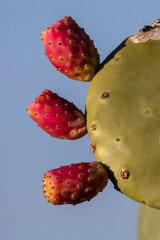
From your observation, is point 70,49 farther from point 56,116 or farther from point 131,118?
point 131,118

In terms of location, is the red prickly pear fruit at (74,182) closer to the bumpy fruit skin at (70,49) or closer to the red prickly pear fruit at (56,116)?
the red prickly pear fruit at (56,116)

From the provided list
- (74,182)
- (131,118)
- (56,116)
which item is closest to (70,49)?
(56,116)

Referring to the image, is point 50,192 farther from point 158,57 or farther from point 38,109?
point 158,57

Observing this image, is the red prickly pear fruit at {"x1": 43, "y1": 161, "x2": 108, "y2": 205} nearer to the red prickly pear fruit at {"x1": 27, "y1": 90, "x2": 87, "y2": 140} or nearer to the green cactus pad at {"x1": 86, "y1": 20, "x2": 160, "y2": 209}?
the green cactus pad at {"x1": 86, "y1": 20, "x2": 160, "y2": 209}

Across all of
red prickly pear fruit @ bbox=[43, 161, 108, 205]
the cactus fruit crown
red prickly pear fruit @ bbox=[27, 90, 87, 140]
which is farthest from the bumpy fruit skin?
red prickly pear fruit @ bbox=[43, 161, 108, 205]

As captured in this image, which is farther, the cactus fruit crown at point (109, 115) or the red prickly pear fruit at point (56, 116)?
the red prickly pear fruit at point (56, 116)

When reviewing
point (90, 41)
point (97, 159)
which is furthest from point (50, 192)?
point (90, 41)

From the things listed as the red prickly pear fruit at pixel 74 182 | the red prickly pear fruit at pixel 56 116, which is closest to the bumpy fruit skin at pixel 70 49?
the red prickly pear fruit at pixel 56 116
